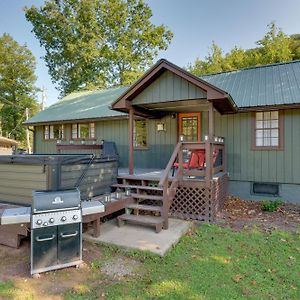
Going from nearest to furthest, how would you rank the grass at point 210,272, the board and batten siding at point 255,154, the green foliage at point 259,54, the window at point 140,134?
the grass at point 210,272 < the board and batten siding at point 255,154 < the window at point 140,134 < the green foliage at point 259,54

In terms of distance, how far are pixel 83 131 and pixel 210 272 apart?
9.78m

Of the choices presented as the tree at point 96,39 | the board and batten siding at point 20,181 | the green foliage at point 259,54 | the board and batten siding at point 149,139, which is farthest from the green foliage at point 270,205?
the tree at point 96,39

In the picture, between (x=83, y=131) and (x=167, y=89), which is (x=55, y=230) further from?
(x=83, y=131)

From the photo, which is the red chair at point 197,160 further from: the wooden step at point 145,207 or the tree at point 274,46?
the tree at point 274,46

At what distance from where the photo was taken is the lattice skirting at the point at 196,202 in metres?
6.06

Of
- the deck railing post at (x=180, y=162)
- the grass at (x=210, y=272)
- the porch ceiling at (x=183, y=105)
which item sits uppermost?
the porch ceiling at (x=183, y=105)

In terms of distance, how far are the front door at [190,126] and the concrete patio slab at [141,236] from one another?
416 centimetres

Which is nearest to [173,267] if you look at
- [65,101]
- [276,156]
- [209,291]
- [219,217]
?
[209,291]

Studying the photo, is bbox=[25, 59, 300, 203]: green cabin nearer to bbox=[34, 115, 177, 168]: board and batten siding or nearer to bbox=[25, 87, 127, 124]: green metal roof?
bbox=[34, 115, 177, 168]: board and batten siding

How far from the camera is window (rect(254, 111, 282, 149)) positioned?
25.5ft

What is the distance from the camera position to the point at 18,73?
30.5 metres

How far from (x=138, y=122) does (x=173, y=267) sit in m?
7.32

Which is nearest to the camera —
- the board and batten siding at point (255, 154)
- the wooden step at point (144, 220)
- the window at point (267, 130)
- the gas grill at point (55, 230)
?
the gas grill at point (55, 230)

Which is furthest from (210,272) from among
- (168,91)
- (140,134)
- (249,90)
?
(140,134)
